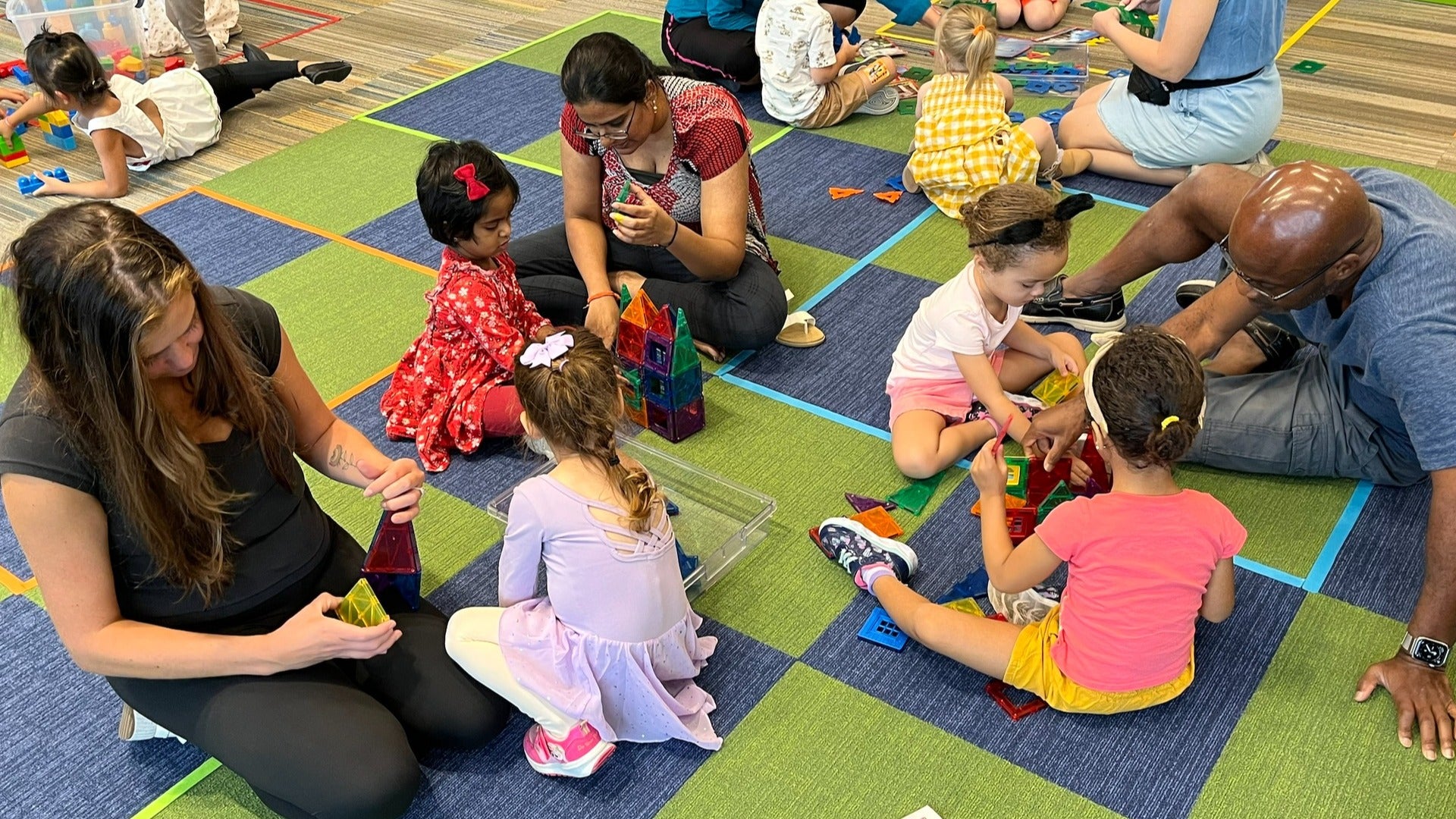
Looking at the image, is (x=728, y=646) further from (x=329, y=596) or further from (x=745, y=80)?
(x=745, y=80)

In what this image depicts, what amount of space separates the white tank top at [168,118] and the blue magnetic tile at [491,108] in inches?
26.3

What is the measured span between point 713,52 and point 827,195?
1.05m

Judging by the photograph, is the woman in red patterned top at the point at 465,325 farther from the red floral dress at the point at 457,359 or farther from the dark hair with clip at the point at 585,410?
the dark hair with clip at the point at 585,410

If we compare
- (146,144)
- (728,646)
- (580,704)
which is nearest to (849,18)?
(146,144)

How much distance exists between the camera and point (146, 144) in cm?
459

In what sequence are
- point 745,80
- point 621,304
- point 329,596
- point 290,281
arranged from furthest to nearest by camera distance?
point 745,80
point 290,281
point 621,304
point 329,596

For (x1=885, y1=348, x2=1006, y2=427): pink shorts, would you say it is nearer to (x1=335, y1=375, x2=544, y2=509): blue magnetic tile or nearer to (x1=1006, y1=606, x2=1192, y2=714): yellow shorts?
(x1=1006, y1=606, x2=1192, y2=714): yellow shorts

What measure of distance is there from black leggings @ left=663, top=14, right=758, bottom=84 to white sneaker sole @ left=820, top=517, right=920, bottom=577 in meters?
2.73

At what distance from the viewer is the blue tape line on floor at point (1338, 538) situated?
263cm

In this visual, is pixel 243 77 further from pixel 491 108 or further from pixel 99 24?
pixel 491 108

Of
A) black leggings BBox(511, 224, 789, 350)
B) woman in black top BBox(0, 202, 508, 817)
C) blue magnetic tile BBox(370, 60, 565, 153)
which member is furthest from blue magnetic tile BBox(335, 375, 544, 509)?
blue magnetic tile BBox(370, 60, 565, 153)

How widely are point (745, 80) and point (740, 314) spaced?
6.61 feet

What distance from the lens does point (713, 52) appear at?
4.96m

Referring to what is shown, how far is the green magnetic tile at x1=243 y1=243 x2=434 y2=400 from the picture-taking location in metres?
3.48
